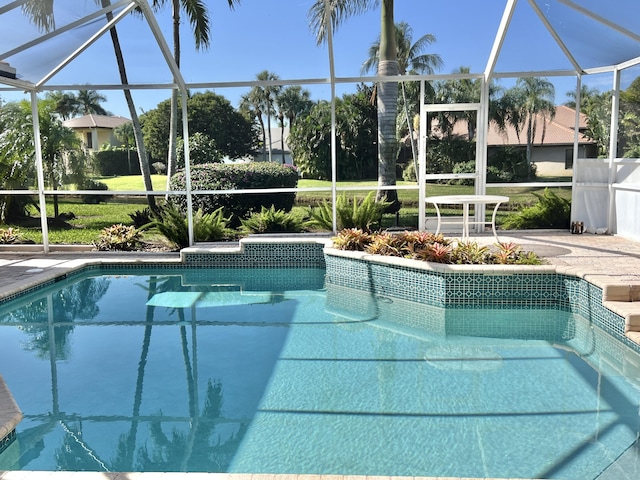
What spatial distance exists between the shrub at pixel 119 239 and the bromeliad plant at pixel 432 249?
365cm

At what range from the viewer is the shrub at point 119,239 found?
9.08 metres

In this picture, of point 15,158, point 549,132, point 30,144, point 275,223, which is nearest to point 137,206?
point 30,144

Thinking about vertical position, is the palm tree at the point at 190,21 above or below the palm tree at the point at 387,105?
above

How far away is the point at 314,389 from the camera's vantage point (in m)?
4.06

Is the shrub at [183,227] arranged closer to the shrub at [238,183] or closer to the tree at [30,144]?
the shrub at [238,183]

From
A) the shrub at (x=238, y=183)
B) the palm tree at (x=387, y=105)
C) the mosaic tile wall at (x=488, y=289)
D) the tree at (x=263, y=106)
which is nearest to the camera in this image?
the mosaic tile wall at (x=488, y=289)

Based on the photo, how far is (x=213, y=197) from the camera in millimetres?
10688

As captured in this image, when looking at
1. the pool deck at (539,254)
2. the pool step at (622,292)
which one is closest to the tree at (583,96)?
the pool deck at (539,254)

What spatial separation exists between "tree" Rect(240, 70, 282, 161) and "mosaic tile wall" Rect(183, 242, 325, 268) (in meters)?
3.32

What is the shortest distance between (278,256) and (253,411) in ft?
15.6

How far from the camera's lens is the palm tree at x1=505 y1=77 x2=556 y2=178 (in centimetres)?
888

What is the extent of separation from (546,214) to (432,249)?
3797 millimetres

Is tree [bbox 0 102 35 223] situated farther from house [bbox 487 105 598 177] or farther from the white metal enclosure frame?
house [bbox 487 105 598 177]

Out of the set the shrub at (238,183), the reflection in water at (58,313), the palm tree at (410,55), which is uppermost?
the palm tree at (410,55)
